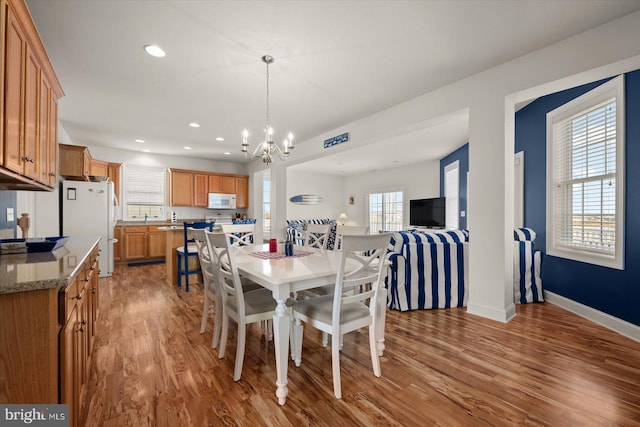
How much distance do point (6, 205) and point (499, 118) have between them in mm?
4654

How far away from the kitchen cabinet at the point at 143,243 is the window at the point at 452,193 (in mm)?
6564

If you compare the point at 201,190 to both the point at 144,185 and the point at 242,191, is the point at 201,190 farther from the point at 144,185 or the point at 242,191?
the point at 144,185

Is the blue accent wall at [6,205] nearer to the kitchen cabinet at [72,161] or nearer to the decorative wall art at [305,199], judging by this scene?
the kitchen cabinet at [72,161]

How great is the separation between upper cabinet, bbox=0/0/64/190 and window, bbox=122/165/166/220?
15.0 ft

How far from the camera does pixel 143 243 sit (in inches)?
236

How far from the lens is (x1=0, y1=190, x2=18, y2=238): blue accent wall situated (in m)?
2.26

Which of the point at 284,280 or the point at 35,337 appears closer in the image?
the point at 35,337

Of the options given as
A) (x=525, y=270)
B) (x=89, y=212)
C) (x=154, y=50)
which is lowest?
(x=525, y=270)

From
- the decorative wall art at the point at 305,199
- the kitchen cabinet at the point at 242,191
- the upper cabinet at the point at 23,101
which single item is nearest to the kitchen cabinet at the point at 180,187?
the kitchen cabinet at the point at 242,191

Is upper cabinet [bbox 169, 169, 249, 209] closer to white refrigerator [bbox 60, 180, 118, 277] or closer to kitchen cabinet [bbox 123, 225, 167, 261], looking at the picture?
kitchen cabinet [bbox 123, 225, 167, 261]

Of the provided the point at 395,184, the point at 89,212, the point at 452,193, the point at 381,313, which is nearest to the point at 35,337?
the point at 381,313

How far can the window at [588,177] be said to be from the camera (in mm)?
2697

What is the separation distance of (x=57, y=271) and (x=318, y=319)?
136cm

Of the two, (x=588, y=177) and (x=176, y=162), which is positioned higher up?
(x=176, y=162)
